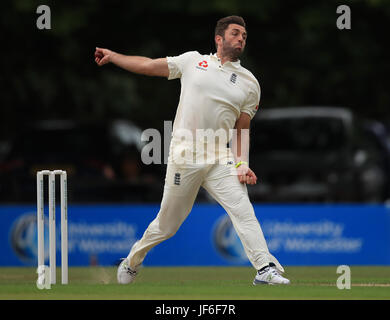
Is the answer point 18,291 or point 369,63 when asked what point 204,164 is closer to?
point 18,291

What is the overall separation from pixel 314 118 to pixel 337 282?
905 cm

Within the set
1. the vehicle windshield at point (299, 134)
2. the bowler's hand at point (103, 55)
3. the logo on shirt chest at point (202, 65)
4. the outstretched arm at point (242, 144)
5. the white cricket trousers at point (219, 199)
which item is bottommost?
the white cricket trousers at point (219, 199)

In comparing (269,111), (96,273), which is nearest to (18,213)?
(96,273)

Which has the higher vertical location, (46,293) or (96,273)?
(96,273)

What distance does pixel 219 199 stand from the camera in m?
9.87

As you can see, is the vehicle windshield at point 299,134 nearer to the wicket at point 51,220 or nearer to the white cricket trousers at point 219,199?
the white cricket trousers at point 219,199

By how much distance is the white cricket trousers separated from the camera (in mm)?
9648

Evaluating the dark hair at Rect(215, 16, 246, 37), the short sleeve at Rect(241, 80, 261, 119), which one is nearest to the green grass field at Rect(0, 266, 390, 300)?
the short sleeve at Rect(241, 80, 261, 119)

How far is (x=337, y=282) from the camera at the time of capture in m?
10.1

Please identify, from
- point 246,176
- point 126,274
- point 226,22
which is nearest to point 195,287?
point 126,274

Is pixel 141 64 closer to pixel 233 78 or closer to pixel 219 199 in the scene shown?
pixel 233 78

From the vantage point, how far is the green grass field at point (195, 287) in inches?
344

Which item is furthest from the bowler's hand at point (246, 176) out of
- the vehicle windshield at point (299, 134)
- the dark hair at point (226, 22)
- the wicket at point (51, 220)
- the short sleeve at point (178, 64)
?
the vehicle windshield at point (299, 134)

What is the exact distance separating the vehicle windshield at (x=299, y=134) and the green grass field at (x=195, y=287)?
6193 millimetres
